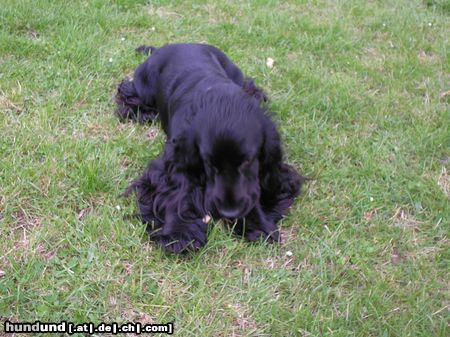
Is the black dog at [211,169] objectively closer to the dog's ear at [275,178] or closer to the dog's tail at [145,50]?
the dog's ear at [275,178]

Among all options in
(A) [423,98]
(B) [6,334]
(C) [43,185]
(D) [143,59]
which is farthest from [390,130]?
(B) [6,334]

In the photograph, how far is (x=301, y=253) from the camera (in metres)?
2.74

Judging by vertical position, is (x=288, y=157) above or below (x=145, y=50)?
below

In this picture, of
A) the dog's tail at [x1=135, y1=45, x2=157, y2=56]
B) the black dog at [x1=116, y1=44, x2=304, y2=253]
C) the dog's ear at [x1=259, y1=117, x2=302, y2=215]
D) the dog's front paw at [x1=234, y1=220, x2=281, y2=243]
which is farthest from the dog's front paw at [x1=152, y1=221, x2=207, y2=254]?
the dog's tail at [x1=135, y1=45, x2=157, y2=56]

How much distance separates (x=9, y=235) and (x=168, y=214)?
32.4 inches

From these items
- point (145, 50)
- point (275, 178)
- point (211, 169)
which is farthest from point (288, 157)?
point (145, 50)

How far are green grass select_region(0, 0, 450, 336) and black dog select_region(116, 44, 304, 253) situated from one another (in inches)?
4.2

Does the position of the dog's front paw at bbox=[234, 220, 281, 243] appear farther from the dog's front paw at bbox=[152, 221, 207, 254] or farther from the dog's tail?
the dog's tail

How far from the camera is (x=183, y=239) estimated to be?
2.69m

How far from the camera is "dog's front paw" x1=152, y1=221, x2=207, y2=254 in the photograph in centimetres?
266

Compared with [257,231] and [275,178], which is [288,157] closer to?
[275,178]

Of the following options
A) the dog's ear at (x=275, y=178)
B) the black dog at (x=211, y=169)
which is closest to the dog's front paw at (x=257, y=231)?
the black dog at (x=211, y=169)

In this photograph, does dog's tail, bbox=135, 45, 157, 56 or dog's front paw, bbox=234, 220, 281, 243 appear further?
dog's tail, bbox=135, 45, 157, 56

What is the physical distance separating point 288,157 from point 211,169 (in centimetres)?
103
